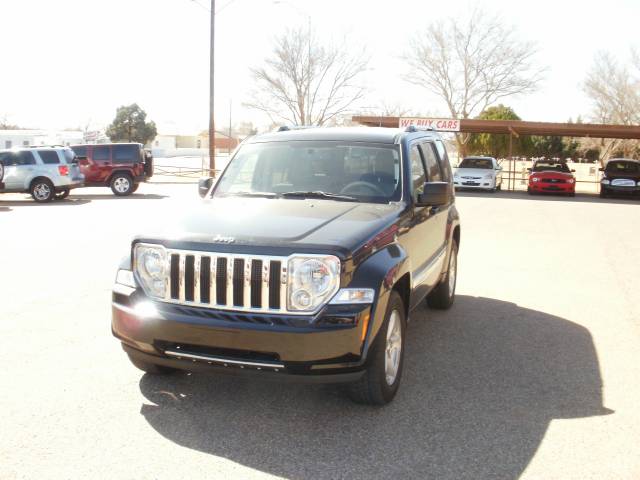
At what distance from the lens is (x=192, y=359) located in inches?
157

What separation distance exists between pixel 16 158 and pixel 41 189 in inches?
51.4

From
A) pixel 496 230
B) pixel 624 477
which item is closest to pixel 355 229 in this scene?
pixel 624 477

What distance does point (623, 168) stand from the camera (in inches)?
1203

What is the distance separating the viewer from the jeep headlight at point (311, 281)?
390 cm

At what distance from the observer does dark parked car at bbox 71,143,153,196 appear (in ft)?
79.2

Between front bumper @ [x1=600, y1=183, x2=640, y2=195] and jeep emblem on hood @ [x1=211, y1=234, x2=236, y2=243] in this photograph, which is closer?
jeep emblem on hood @ [x1=211, y1=234, x2=236, y2=243]

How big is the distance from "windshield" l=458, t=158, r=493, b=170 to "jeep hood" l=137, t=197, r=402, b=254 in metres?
26.7

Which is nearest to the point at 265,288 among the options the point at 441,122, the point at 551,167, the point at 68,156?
the point at 68,156

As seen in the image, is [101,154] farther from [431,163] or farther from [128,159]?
[431,163]

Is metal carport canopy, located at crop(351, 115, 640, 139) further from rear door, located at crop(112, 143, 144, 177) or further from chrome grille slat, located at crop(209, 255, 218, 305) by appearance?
chrome grille slat, located at crop(209, 255, 218, 305)

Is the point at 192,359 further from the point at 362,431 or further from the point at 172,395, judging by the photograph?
the point at 362,431

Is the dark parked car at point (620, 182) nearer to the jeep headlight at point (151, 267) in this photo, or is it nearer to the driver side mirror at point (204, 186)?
the driver side mirror at point (204, 186)

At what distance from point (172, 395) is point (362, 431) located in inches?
52.6

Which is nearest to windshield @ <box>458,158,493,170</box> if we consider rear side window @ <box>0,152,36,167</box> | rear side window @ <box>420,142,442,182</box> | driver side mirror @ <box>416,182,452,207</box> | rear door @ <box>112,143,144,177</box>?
Answer: rear door @ <box>112,143,144,177</box>
